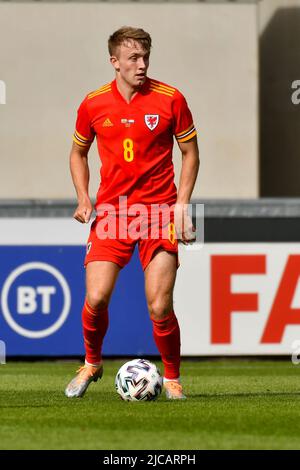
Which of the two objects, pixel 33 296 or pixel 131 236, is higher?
pixel 131 236

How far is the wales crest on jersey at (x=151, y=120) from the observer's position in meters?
8.52

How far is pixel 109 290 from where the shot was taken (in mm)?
8570

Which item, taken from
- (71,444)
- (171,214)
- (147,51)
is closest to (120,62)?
(147,51)

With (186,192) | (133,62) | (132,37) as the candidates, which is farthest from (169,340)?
(132,37)

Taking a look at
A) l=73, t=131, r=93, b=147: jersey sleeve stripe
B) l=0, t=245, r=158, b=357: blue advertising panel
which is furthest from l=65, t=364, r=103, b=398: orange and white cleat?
l=0, t=245, r=158, b=357: blue advertising panel

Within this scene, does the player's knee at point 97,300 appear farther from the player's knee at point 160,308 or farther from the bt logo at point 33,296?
the bt logo at point 33,296

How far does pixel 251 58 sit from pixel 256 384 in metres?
6.95

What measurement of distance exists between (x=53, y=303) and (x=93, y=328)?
4599 millimetres

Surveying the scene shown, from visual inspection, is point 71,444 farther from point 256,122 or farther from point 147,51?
point 256,122

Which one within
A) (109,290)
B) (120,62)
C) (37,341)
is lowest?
(37,341)

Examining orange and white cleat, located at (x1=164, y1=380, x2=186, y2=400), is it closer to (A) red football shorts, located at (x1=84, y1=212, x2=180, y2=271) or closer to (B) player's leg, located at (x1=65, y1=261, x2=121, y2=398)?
(B) player's leg, located at (x1=65, y1=261, x2=121, y2=398)

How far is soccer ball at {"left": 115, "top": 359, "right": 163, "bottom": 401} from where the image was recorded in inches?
338

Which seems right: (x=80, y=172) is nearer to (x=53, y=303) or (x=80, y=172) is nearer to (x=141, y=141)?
(x=141, y=141)

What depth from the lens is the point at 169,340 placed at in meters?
8.69
